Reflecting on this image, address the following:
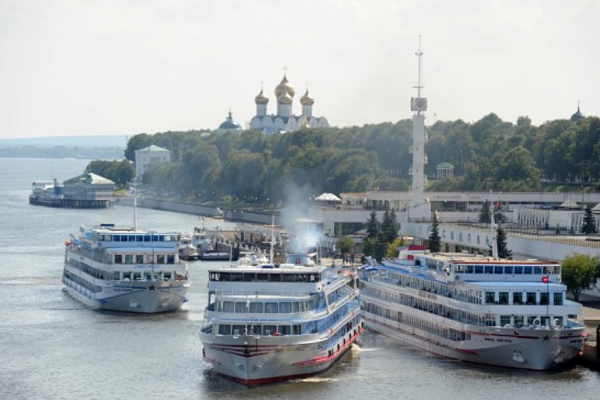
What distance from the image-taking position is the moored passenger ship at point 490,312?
6081cm

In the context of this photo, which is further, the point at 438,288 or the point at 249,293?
the point at 438,288

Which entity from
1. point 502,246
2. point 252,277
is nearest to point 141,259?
point 502,246

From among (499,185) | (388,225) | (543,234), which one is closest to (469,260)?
(543,234)

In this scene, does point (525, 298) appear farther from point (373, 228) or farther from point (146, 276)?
point (373, 228)

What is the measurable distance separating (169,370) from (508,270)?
1394 cm

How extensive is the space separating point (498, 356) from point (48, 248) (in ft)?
209

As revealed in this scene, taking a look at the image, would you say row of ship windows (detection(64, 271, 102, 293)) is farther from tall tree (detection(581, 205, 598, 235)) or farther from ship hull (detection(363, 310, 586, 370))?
tall tree (detection(581, 205, 598, 235))

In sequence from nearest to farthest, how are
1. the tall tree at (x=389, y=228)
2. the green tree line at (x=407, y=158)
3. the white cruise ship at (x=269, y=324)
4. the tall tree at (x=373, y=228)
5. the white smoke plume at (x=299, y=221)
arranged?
1. the white cruise ship at (x=269, y=324)
2. the tall tree at (x=389, y=228)
3. the tall tree at (x=373, y=228)
4. the white smoke plume at (x=299, y=221)
5. the green tree line at (x=407, y=158)

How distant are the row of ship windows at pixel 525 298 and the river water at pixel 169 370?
2.65 m

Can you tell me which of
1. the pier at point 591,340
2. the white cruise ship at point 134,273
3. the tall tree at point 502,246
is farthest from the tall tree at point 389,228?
the pier at point 591,340

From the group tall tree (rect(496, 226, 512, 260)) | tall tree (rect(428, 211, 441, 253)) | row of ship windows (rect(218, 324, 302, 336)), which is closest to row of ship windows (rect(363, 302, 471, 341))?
row of ship windows (rect(218, 324, 302, 336))

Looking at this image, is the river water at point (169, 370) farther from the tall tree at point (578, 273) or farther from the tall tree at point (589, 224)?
the tall tree at point (589, 224)

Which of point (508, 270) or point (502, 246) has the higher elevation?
point (508, 270)

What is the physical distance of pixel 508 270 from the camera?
63.5 meters
